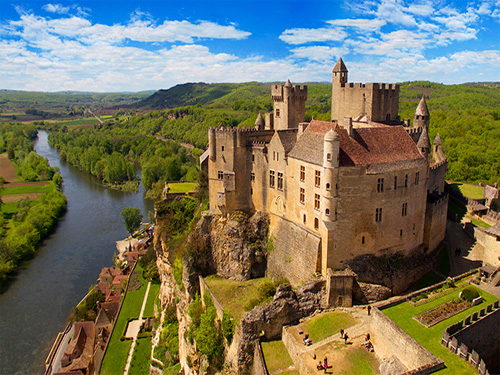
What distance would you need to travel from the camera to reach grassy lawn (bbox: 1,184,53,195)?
8105 centimetres

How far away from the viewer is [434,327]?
21.5m

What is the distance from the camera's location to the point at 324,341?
22469 mm

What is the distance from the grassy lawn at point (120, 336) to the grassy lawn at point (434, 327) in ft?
77.8

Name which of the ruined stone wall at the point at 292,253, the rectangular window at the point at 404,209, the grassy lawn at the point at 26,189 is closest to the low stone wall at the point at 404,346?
the ruined stone wall at the point at 292,253

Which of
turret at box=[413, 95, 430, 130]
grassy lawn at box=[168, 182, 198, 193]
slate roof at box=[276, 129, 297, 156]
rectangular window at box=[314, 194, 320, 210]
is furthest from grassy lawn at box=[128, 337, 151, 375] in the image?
turret at box=[413, 95, 430, 130]

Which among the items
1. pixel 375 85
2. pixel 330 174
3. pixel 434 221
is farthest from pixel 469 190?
pixel 330 174

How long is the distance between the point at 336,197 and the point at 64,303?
114 feet

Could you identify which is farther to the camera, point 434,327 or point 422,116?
point 422,116

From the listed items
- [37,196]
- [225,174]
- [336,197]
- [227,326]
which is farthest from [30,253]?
[336,197]

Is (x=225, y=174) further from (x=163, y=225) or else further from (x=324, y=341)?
(x=324, y=341)

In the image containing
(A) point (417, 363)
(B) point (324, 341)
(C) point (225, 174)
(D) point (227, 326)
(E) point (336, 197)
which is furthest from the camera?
(C) point (225, 174)

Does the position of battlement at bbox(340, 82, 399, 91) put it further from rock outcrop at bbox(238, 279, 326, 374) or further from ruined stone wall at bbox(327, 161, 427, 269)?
rock outcrop at bbox(238, 279, 326, 374)

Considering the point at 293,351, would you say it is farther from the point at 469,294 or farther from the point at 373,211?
the point at 469,294

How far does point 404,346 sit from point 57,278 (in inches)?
1698
